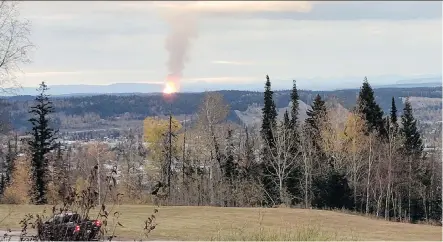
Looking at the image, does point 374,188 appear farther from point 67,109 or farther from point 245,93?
point 67,109

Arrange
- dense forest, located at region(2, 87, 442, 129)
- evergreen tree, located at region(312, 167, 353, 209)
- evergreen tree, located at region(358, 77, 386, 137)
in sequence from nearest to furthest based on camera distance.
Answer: evergreen tree, located at region(312, 167, 353, 209) → evergreen tree, located at region(358, 77, 386, 137) → dense forest, located at region(2, 87, 442, 129)

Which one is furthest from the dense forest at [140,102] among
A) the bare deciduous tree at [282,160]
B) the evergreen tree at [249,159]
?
the bare deciduous tree at [282,160]

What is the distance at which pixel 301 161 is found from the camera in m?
45.3

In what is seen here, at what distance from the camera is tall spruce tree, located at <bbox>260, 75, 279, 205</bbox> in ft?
146

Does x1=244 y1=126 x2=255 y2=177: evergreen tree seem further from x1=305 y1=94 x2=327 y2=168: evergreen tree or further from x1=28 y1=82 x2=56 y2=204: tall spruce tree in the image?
x1=28 y1=82 x2=56 y2=204: tall spruce tree

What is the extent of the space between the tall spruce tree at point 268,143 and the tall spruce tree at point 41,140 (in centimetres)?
1640

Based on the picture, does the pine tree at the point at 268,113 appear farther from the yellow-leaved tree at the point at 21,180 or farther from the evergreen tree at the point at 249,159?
the yellow-leaved tree at the point at 21,180

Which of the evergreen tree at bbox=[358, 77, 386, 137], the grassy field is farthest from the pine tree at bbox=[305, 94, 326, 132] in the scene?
the grassy field

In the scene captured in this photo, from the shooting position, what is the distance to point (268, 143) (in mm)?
46688

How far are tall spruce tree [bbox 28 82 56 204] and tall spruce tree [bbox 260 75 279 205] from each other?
1640 centimetres

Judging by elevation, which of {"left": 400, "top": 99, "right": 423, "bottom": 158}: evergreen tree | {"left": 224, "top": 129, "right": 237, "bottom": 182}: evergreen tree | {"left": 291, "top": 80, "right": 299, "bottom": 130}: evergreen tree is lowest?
{"left": 224, "top": 129, "right": 237, "bottom": 182}: evergreen tree

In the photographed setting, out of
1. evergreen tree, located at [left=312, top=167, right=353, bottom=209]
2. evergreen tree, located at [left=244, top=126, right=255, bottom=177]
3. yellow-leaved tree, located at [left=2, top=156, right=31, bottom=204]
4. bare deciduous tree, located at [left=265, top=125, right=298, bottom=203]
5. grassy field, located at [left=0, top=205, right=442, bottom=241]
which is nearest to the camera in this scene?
grassy field, located at [left=0, top=205, right=442, bottom=241]

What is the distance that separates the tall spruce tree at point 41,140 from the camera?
39625 millimetres

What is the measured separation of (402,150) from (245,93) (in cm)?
9417
